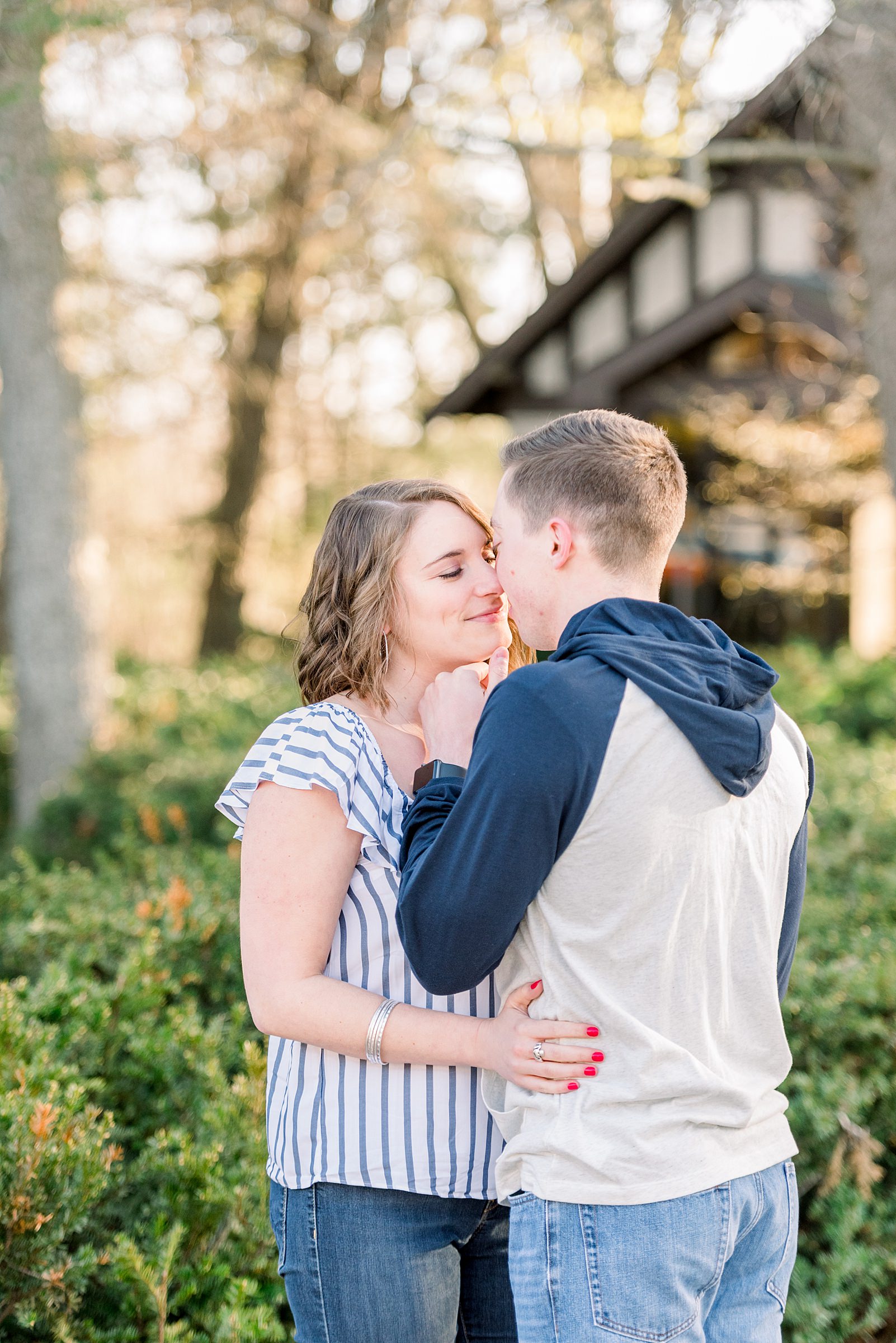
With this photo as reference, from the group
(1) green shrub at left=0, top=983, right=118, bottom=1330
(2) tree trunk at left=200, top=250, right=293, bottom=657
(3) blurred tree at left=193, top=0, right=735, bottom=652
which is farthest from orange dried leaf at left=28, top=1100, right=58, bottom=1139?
(2) tree trunk at left=200, top=250, right=293, bottom=657

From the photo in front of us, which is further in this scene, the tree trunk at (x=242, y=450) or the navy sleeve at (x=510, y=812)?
the tree trunk at (x=242, y=450)

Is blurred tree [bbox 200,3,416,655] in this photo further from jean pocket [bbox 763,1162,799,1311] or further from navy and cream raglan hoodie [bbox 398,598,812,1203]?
jean pocket [bbox 763,1162,799,1311]

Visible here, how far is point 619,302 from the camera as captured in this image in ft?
44.8

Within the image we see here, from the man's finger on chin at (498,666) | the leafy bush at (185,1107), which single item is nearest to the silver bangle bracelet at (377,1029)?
the man's finger on chin at (498,666)

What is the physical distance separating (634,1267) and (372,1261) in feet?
1.41

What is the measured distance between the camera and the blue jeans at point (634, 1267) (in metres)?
1.46

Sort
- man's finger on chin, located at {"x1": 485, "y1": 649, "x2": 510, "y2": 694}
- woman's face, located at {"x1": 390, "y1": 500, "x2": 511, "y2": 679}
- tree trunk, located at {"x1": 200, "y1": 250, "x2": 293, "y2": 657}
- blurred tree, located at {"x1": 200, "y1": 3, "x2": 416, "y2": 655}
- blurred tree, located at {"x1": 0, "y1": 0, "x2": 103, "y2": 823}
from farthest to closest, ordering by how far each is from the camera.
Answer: tree trunk, located at {"x1": 200, "y1": 250, "x2": 293, "y2": 657} → blurred tree, located at {"x1": 200, "y1": 3, "x2": 416, "y2": 655} → blurred tree, located at {"x1": 0, "y1": 0, "x2": 103, "y2": 823} → woman's face, located at {"x1": 390, "y1": 500, "x2": 511, "y2": 679} → man's finger on chin, located at {"x1": 485, "y1": 649, "x2": 510, "y2": 694}

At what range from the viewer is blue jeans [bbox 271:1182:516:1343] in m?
1.70

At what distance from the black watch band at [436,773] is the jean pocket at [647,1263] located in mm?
593

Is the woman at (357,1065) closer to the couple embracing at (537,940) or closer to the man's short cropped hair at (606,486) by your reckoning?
the couple embracing at (537,940)

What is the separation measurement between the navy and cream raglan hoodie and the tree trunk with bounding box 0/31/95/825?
24.3ft

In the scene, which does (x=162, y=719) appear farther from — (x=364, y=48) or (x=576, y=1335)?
(x=576, y=1335)

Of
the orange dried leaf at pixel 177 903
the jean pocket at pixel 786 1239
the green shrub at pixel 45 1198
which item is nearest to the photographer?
the jean pocket at pixel 786 1239

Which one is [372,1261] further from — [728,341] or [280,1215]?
[728,341]
